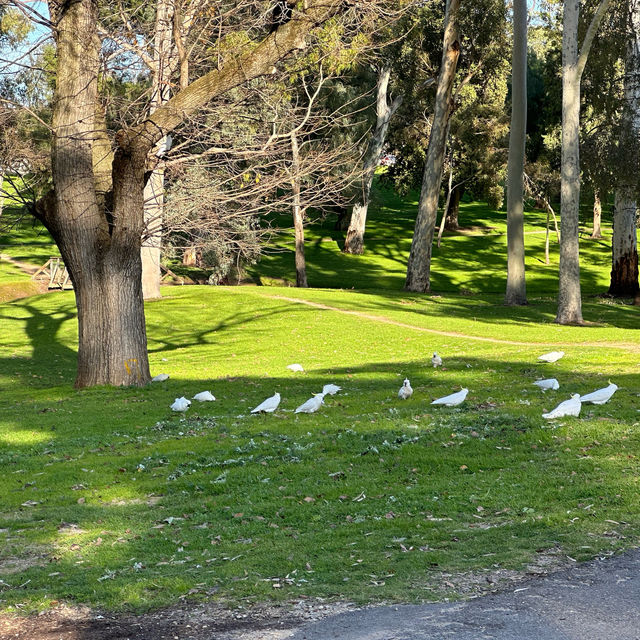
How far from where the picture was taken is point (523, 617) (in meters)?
5.09

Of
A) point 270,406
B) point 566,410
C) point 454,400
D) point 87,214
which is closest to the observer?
point 566,410

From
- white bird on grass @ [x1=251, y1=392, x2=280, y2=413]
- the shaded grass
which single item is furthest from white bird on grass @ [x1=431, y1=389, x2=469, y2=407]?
white bird on grass @ [x1=251, y1=392, x2=280, y2=413]

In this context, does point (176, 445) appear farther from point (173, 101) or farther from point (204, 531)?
point (173, 101)

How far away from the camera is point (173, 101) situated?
15336 millimetres

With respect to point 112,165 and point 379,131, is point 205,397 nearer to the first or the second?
point 112,165

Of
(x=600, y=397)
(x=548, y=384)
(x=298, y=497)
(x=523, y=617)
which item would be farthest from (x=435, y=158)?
(x=523, y=617)

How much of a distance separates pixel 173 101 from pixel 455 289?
33.1 meters

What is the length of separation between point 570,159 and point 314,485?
21.1 metres

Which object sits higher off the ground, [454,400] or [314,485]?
[454,400]

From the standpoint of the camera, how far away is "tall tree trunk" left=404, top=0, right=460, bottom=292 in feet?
120

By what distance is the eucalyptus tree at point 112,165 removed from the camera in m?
15.3

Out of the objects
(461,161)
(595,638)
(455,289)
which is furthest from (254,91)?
(461,161)

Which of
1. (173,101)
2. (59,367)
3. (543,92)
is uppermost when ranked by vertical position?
(543,92)

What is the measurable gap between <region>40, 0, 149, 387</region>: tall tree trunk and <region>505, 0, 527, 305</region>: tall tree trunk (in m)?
20.2
